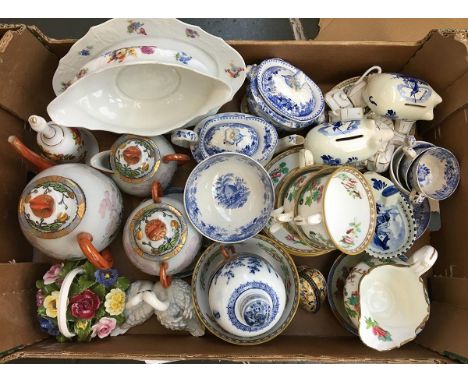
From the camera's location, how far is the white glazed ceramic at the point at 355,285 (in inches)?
36.5

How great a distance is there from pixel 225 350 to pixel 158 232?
0.28m

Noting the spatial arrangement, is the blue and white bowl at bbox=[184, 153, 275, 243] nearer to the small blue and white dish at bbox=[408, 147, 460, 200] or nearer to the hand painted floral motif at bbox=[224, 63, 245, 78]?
the hand painted floral motif at bbox=[224, 63, 245, 78]

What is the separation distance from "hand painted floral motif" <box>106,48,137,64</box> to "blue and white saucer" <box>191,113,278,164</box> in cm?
24

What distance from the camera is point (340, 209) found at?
84 centimetres

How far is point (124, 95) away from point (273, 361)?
2.10 ft

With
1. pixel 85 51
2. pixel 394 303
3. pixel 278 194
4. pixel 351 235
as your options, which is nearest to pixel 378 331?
pixel 394 303

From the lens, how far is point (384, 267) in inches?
37.5

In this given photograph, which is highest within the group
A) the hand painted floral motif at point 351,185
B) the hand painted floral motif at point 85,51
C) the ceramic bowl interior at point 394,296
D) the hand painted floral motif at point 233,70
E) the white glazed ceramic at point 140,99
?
the hand painted floral motif at point 85,51

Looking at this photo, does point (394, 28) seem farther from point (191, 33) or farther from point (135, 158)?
point (135, 158)

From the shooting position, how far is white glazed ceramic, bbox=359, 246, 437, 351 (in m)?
0.91

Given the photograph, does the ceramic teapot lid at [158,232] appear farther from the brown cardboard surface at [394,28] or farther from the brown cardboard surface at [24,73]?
the brown cardboard surface at [394,28]

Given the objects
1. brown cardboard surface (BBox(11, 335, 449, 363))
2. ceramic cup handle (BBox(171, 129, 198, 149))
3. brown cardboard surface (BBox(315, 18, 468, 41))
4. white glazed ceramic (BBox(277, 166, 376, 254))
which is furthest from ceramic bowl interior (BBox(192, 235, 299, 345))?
brown cardboard surface (BBox(315, 18, 468, 41))

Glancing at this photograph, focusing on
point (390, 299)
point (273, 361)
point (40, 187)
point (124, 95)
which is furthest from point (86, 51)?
point (390, 299)

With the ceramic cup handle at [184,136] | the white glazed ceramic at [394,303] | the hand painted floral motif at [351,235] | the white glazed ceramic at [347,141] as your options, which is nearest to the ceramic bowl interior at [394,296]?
the white glazed ceramic at [394,303]
